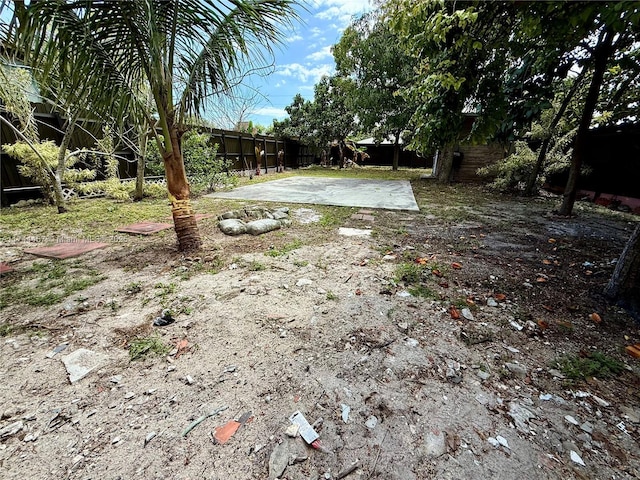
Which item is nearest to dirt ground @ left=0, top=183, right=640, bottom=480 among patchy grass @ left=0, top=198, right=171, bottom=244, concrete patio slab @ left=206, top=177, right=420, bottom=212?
patchy grass @ left=0, top=198, right=171, bottom=244

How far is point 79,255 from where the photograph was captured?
3275mm

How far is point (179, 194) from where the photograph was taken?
3.08 metres

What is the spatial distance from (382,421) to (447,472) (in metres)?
0.32

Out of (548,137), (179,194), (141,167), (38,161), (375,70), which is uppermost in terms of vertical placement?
(375,70)

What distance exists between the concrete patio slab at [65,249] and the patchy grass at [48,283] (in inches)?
7.2

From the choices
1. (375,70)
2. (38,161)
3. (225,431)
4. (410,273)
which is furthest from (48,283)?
(375,70)

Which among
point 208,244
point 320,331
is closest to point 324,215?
point 208,244

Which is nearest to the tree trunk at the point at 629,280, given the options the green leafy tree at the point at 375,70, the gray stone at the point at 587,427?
the gray stone at the point at 587,427

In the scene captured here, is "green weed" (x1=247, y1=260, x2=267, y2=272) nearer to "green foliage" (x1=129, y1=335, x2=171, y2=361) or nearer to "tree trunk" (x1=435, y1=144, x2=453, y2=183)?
"green foliage" (x1=129, y1=335, x2=171, y2=361)

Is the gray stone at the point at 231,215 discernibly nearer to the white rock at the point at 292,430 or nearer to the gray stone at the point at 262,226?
the gray stone at the point at 262,226

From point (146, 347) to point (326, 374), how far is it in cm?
120

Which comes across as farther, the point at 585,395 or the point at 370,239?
the point at 370,239

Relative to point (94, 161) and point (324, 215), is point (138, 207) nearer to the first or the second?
point (94, 161)

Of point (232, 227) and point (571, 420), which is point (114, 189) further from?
point (571, 420)
